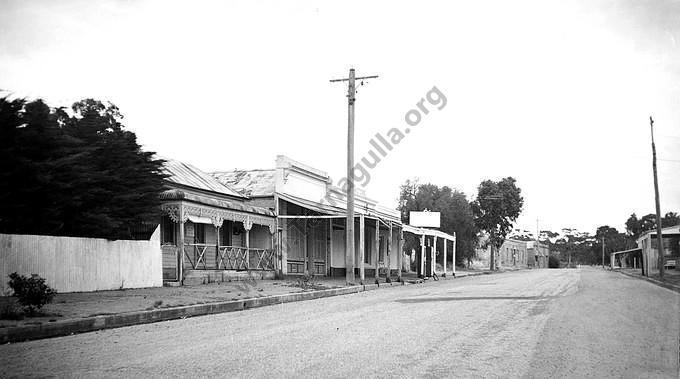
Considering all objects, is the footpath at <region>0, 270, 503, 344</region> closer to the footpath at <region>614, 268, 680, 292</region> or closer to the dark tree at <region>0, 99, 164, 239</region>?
the dark tree at <region>0, 99, 164, 239</region>

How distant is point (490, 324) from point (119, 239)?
11141mm

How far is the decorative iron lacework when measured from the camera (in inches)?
809

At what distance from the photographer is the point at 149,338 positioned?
9305 millimetres

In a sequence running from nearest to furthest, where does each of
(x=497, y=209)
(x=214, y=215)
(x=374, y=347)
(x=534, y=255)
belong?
1. (x=374, y=347)
2. (x=214, y=215)
3. (x=497, y=209)
4. (x=534, y=255)

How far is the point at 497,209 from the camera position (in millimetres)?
67875

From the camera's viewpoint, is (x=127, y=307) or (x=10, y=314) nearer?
(x=10, y=314)

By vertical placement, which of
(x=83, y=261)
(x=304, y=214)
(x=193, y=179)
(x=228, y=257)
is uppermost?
(x=193, y=179)

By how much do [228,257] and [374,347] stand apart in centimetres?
1741

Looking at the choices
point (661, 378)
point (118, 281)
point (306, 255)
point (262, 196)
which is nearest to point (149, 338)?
point (661, 378)

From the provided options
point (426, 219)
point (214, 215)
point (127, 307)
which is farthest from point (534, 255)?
point (127, 307)

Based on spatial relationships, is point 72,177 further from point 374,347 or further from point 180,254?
point 374,347

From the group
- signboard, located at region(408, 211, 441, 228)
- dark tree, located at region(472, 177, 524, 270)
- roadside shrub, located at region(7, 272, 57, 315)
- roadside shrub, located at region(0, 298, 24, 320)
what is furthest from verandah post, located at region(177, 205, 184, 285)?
dark tree, located at region(472, 177, 524, 270)

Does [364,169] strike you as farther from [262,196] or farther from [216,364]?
[216,364]

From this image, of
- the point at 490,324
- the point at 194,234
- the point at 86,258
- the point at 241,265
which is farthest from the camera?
the point at 241,265
